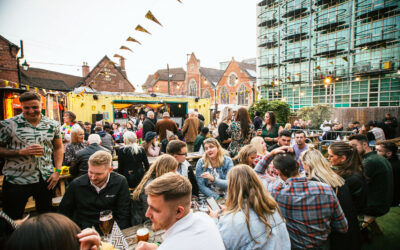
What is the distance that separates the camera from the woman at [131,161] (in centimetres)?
369

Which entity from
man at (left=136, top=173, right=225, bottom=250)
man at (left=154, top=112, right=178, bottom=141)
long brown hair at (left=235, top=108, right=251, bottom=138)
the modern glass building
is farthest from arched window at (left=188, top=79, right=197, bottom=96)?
man at (left=136, top=173, right=225, bottom=250)

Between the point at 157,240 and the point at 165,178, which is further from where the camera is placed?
the point at 157,240

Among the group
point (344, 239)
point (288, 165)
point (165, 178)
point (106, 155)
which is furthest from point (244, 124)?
point (165, 178)

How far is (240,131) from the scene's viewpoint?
4648 mm

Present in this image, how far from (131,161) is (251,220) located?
9.27 feet

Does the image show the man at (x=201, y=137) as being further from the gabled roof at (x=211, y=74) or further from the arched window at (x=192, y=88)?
the arched window at (x=192, y=88)

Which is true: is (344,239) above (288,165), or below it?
below

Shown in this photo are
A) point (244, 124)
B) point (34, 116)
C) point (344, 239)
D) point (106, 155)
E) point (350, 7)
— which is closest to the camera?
point (344, 239)

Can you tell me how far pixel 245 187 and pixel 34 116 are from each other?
8.90 feet

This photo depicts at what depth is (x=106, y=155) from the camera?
2285 millimetres

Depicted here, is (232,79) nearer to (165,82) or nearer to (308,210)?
(165,82)

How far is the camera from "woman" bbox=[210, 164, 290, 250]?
56.9 inches

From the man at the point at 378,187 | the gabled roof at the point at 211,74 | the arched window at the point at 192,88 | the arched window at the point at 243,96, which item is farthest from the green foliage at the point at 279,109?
the arched window at the point at 192,88

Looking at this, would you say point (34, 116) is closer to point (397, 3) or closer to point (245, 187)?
point (245, 187)
